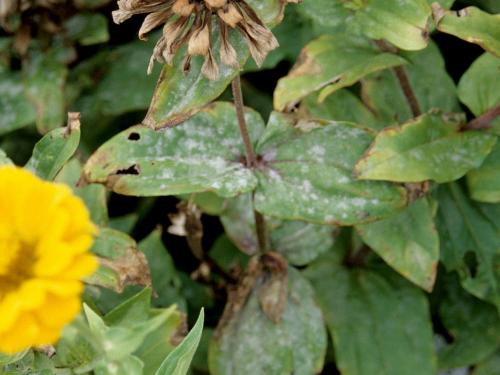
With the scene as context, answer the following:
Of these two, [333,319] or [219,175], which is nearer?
[219,175]

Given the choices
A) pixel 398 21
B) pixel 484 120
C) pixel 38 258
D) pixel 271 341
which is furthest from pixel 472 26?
pixel 38 258

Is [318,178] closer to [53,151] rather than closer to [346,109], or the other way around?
[346,109]

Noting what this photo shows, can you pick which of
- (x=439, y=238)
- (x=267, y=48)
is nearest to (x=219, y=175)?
(x=267, y=48)

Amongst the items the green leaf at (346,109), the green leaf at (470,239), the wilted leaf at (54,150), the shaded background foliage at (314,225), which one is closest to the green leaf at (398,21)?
the shaded background foliage at (314,225)

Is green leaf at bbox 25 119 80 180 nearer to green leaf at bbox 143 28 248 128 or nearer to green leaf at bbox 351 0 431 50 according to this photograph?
green leaf at bbox 143 28 248 128

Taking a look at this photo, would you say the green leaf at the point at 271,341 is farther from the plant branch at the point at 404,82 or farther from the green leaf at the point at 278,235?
the plant branch at the point at 404,82

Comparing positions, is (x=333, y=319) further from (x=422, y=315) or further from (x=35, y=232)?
(x=35, y=232)

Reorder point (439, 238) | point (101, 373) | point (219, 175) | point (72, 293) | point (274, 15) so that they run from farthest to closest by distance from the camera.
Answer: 1. point (439, 238)
2. point (219, 175)
3. point (274, 15)
4. point (101, 373)
5. point (72, 293)
